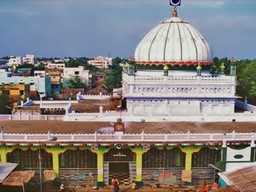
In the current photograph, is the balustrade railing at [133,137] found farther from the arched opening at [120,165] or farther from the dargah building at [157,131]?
the arched opening at [120,165]

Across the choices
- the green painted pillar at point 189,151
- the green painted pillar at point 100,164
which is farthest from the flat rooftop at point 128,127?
the green painted pillar at point 100,164

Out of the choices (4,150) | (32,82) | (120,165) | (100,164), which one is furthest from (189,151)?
(32,82)

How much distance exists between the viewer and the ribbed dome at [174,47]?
2578cm

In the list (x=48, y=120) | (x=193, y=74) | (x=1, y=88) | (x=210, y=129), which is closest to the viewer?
(x=210, y=129)

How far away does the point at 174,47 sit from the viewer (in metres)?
25.8

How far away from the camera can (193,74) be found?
2597 centimetres

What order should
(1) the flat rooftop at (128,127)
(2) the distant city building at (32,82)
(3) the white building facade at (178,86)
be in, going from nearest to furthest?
(1) the flat rooftop at (128,127) < (3) the white building facade at (178,86) < (2) the distant city building at (32,82)

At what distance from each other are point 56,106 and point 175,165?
604 inches

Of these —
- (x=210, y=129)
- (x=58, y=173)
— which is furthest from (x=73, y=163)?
(x=210, y=129)

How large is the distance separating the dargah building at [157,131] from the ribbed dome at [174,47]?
0.26 feet

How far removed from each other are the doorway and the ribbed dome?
1022cm

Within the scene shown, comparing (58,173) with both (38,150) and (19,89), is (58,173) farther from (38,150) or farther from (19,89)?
(19,89)

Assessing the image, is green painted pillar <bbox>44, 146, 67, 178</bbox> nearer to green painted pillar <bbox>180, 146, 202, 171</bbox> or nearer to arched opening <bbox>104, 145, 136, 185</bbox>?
arched opening <bbox>104, 145, 136, 185</bbox>

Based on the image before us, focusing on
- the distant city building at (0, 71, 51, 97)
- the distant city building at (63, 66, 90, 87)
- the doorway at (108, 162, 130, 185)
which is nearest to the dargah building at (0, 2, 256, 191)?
the doorway at (108, 162, 130, 185)
